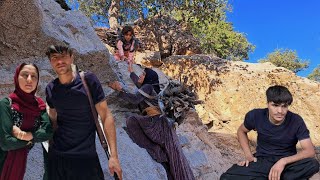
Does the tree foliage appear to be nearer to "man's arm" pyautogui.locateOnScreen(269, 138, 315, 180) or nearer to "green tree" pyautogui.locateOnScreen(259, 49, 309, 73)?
"green tree" pyautogui.locateOnScreen(259, 49, 309, 73)

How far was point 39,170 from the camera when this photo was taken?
3.43 meters

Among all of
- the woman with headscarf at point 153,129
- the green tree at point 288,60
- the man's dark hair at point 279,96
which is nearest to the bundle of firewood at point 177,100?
the woman with headscarf at point 153,129

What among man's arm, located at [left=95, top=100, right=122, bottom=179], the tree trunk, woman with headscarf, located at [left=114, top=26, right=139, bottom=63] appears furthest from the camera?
the tree trunk

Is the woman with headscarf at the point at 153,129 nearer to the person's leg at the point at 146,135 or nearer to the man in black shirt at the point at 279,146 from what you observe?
the person's leg at the point at 146,135

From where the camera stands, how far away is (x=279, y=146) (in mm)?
2430

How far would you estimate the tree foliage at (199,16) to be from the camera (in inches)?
468

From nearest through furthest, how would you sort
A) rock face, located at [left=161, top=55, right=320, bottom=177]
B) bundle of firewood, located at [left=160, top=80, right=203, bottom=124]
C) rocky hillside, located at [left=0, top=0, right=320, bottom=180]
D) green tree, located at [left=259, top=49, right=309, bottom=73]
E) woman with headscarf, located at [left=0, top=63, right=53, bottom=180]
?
woman with headscarf, located at [left=0, top=63, right=53, bottom=180], rocky hillside, located at [left=0, top=0, right=320, bottom=180], bundle of firewood, located at [left=160, top=80, right=203, bottom=124], rock face, located at [left=161, top=55, right=320, bottom=177], green tree, located at [left=259, top=49, right=309, bottom=73]

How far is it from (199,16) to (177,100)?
25.1 feet

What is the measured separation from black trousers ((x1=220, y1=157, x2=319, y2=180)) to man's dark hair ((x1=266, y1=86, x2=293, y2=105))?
36 cm

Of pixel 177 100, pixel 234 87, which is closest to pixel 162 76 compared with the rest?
pixel 177 100

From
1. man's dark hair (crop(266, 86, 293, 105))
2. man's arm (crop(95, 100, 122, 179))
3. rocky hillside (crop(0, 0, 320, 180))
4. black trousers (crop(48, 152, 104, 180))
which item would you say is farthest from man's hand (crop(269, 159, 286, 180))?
rocky hillside (crop(0, 0, 320, 180))

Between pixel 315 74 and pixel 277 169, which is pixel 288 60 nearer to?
pixel 315 74

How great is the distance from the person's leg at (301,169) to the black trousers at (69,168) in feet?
3.90

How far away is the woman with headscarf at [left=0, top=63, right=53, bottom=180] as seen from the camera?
2223mm
